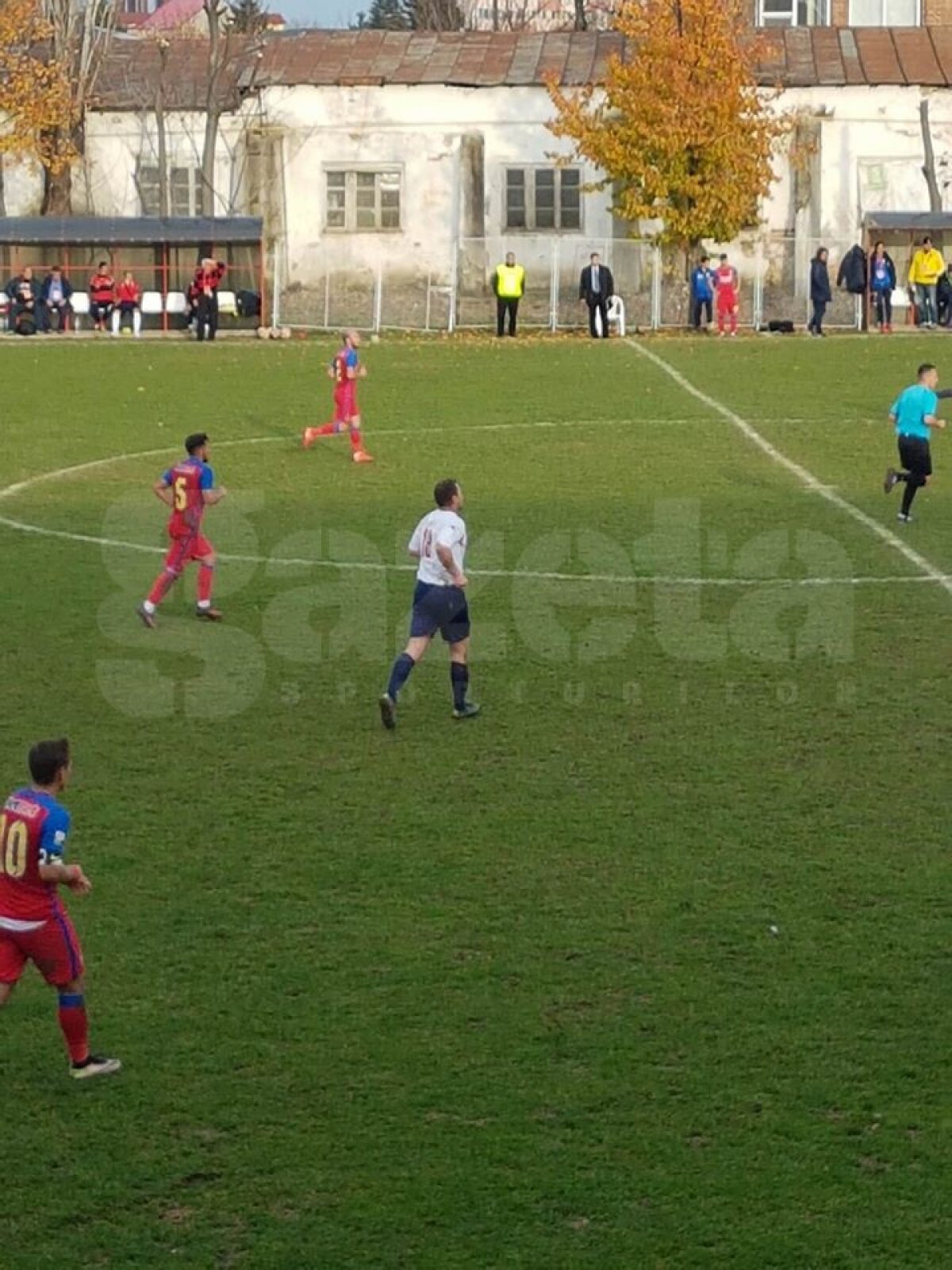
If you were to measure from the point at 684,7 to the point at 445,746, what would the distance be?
41.2 meters

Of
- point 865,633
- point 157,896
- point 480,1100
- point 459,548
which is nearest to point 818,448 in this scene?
point 865,633

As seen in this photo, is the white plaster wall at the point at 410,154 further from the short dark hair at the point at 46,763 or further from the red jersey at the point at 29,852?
the red jersey at the point at 29,852

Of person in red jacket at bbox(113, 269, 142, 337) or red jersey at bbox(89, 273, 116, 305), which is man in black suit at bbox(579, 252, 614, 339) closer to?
person in red jacket at bbox(113, 269, 142, 337)

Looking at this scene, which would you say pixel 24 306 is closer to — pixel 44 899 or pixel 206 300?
pixel 206 300

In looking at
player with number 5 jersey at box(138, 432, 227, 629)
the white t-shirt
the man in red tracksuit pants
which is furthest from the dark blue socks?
the man in red tracksuit pants

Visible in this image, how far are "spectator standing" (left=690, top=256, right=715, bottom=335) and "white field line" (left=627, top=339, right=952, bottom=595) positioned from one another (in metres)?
9.88

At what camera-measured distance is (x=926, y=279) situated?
160ft

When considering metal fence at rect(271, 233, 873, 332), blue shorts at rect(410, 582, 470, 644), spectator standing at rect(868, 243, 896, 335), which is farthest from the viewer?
metal fence at rect(271, 233, 873, 332)

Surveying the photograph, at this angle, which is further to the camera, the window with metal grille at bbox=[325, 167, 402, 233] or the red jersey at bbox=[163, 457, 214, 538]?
the window with metal grille at bbox=[325, 167, 402, 233]

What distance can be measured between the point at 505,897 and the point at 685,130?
1636 inches

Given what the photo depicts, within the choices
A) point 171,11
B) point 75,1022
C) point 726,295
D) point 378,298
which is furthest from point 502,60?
point 171,11

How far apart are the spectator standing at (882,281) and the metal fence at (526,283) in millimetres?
4274

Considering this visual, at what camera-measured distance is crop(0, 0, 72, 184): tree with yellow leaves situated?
→ 55.5 metres

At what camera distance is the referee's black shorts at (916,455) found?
71.1 feet
